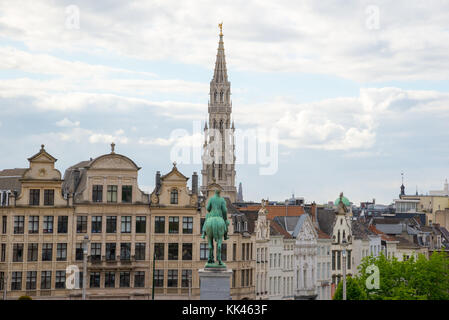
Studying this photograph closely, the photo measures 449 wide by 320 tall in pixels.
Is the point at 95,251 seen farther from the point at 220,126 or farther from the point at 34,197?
the point at 220,126

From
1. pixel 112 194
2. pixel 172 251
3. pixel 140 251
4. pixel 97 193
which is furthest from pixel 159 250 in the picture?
pixel 97 193

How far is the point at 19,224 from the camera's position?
268 feet

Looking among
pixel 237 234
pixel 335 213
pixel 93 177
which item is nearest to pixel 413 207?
pixel 335 213

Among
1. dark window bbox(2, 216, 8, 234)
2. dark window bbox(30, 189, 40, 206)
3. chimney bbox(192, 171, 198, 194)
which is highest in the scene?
chimney bbox(192, 171, 198, 194)

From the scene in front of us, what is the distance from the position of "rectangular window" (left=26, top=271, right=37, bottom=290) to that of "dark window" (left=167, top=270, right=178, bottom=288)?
42.3 ft

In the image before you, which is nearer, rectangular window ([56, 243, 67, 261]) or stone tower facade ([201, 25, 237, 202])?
rectangular window ([56, 243, 67, 261])

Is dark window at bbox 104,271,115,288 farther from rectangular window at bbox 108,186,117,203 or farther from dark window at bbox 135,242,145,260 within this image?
rectangular window at bbox 108,186,117,203

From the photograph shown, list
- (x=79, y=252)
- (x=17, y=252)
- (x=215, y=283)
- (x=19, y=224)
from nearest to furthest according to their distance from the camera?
(x=215, y=283)
(x=17, y=252)
(x=19, y=224)
(x=79, y=252)

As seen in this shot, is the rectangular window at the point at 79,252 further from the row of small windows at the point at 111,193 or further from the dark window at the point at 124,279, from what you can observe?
the row of small windows at the point at 111,193

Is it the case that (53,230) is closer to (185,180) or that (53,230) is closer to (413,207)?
(185,180)

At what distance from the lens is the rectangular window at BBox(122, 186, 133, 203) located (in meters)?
85.1

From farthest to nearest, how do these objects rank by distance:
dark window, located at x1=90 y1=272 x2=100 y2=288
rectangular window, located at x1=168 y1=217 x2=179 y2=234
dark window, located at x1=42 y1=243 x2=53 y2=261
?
rectangular window, located at x1=168 y1=217 x2=179 y2=234 → dark window, located at x1=90 y1=272 x2=100 y2=288 → dark window, located at x1=42 y1=243 x2=53 y2=261

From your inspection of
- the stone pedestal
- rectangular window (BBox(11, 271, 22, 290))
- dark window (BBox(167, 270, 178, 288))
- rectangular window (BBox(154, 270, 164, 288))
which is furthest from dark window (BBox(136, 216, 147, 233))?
the stone pedestal

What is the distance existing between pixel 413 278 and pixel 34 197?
117 ft
